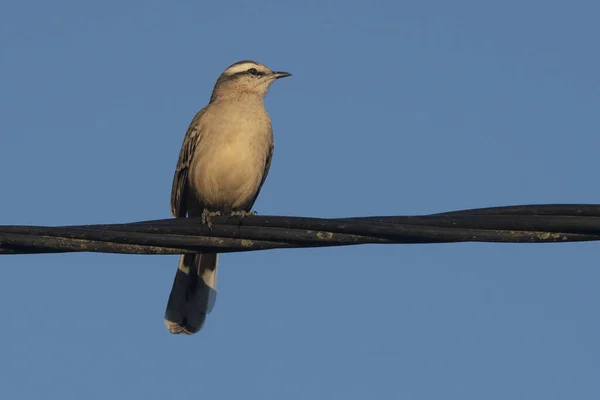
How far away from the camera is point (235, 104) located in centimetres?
1005

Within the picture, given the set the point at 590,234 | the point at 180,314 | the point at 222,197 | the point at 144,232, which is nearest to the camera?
the point at 590,234

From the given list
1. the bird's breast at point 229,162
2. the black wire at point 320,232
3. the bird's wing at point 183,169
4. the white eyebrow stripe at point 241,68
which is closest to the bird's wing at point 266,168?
the bird's breast at point 229,162

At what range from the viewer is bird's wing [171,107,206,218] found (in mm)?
9766

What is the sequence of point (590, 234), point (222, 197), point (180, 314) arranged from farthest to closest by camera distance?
point (222, 197)
point (180, 314)
point (590, 234)

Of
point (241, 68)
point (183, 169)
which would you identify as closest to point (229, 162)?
point (183, 169)

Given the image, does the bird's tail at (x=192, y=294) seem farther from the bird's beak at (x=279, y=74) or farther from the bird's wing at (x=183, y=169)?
the bird's beak at (x=279, y=74)

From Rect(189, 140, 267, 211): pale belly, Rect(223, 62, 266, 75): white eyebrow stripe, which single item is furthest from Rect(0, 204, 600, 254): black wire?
Rect(223, 62, 266, 75): white eyebrow stripe

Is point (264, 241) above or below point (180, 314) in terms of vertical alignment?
below

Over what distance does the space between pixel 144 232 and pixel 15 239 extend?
67 centimetres

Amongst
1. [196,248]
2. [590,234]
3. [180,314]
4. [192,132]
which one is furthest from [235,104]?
[590,234]

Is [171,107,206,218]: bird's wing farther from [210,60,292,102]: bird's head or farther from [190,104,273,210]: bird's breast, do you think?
[210,60,292,102]: bird's head

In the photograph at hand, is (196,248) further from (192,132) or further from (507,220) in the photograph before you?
(192,132)

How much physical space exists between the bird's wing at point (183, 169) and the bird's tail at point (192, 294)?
25.8 inches

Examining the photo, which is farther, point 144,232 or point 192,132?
point 192,132
